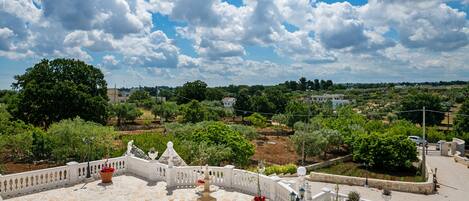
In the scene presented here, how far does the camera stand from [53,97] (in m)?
33.7

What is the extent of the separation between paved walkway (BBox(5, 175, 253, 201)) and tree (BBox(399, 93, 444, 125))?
60608 millimetres

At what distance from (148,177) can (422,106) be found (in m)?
60.8

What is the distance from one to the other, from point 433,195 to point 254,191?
1572cm

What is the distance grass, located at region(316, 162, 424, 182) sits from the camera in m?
26.5

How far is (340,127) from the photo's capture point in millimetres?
37281

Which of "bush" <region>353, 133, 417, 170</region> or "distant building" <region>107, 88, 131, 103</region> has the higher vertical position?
"distant building" <region>107, 88, 131, 103</region>

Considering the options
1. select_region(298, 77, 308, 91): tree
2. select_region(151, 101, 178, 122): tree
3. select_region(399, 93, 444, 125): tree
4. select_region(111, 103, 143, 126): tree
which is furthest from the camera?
select_region(298, 77, 308, 91): tree

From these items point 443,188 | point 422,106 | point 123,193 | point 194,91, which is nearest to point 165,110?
point 194,91

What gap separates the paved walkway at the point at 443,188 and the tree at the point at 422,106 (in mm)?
35864

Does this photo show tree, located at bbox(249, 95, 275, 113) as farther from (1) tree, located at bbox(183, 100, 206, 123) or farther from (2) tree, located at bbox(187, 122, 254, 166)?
(2) tree, located at bbox(187, 122, 254, 166)

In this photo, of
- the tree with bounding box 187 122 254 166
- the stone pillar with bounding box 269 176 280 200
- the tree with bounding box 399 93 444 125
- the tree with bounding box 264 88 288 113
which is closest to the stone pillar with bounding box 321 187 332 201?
the stone pillar with bounding box 269 176 280 200

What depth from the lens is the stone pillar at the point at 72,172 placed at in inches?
524

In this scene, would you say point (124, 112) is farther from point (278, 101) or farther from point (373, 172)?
point (373, 172)

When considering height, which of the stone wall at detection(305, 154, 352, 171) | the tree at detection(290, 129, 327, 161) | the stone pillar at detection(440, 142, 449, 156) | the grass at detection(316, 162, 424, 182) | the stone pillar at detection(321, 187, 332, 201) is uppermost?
the stone pillar at detection(321, 187, 332, 201)
